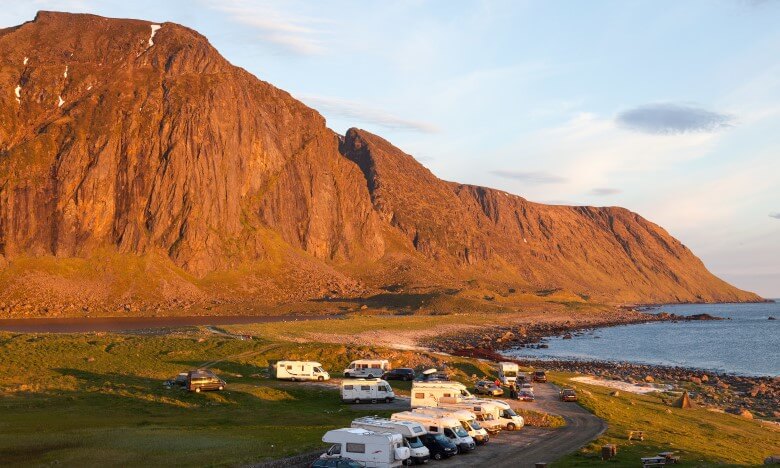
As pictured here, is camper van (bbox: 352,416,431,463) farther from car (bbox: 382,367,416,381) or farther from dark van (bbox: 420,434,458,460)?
car (bbox: 382,367,416,381)

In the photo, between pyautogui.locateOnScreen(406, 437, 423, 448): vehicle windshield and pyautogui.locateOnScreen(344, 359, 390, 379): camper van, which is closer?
pyautogui.locateOnScreen(406, 437, 423, 448): vehicle windshield

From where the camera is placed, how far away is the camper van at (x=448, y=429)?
34.9m

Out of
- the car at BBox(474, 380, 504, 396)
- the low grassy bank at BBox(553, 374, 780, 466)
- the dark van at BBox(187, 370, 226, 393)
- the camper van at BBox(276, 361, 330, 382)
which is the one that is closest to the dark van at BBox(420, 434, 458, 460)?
the low grassy bank at BBox(553, 374, 780, 466)

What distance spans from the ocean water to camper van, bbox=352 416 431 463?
239 ft

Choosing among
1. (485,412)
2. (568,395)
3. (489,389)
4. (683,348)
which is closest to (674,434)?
(568,395)

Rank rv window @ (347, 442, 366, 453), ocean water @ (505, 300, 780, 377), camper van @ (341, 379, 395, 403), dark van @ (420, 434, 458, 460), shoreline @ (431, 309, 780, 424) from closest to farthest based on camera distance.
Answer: rv window @ (347, 442, 366, 453)
dark van @ (420, 434, 458, 460)
camper van @ (341, 379, 395, 403)
shoreline @ (431, 309, 780, 424)
ocean water @ (505, 300, 780, 377)

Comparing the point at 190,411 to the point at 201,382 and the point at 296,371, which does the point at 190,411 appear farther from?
the point at 296,371

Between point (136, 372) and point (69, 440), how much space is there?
2626cm

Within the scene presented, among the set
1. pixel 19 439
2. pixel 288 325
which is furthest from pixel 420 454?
pixel 288 325

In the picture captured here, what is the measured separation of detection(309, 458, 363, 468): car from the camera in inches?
1123

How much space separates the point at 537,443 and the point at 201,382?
23031mm

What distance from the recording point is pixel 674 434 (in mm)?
42594

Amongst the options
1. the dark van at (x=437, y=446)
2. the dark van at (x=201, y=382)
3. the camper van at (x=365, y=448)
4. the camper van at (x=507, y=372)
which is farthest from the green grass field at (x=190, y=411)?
the dark van at (x=437, y=446)

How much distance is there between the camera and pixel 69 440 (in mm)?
33281
